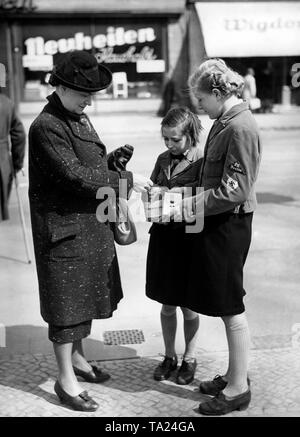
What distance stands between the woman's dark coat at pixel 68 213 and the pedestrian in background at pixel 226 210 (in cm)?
49

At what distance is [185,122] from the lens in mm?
3367

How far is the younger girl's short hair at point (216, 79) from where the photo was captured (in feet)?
9.94

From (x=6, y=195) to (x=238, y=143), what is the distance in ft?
13.1

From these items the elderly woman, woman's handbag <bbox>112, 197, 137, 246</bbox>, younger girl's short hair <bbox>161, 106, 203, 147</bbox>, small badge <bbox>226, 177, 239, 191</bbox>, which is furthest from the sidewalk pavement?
younger girl's short hair <bbox>161, 106, 203, 147</bbox>

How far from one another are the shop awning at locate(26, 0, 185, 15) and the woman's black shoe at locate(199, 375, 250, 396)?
55.5 ft

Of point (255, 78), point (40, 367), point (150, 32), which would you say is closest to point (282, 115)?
point (255, 78)

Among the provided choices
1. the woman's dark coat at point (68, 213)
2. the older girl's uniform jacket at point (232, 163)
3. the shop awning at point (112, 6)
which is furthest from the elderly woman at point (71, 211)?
the shop awning at point (112, 6)

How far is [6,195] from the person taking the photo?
6395 millimetres

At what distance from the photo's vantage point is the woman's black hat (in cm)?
306

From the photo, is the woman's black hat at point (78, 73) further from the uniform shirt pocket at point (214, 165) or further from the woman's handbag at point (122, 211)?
the uniform shirt pocket at point (214, 165)

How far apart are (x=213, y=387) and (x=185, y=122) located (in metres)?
1.49

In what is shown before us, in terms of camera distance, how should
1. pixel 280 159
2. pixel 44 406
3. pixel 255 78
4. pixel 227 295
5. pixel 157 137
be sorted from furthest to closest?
pixel 255 78, pixel 157 137, pixel 280 159, pixel 44 406, pixel 227 295

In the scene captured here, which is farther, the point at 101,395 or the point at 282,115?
the point at 282,115
